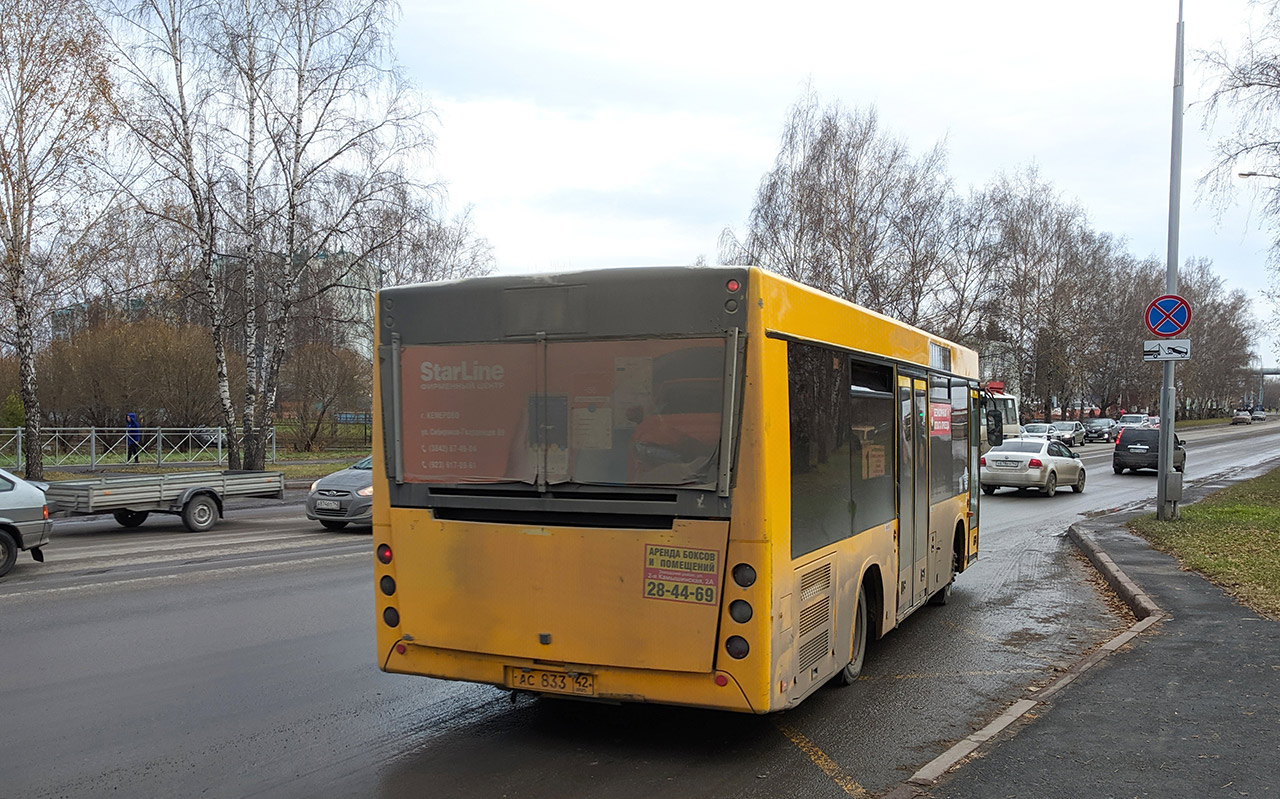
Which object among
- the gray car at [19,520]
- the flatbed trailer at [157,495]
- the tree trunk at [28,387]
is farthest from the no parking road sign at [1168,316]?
the tree trunk at [28,387]

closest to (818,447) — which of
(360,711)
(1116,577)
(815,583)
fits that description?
(815,583)

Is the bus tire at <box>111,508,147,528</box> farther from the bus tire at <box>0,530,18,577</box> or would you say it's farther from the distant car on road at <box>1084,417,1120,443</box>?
the distant car on road at <box>1084,417,1120,443</box>

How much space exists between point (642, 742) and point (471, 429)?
2.09 metres

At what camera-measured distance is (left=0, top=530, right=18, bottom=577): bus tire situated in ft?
36.7

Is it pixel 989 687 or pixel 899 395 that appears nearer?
pixel 989 687

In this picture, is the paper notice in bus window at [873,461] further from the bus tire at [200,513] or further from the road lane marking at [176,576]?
the bus tire at [200,513]

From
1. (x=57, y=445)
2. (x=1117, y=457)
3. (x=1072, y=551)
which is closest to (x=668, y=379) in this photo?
(x=1072, y=551)

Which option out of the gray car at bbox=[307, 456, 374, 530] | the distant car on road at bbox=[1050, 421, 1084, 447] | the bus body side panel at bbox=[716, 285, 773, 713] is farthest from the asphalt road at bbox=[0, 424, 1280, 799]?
Answer: the distant car on road at bbox=[1050, 421, 1084, 447]

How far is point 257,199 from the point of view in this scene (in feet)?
84.7

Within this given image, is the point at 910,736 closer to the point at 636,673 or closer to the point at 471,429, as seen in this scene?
the point at 636,673

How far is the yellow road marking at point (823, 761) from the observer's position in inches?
195

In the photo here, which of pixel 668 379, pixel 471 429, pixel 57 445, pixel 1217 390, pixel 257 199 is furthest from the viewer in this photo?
pixel 1217 390

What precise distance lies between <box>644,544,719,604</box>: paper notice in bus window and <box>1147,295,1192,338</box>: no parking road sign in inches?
516

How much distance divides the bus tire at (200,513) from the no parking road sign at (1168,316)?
15.8 metres
